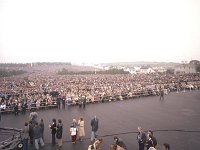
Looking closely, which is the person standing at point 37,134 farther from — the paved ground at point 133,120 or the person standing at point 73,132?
the person standing at point 73,132

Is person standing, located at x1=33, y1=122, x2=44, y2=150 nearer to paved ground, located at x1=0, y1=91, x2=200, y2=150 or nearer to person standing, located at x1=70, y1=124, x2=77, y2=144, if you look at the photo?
paved ground, located at x1=0, y1=91, x2=200, y2=150

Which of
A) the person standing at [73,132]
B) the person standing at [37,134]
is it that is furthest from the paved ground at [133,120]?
the person standing at [37,134]

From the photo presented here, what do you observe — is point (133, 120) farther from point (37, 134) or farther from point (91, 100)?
point (37, 134)

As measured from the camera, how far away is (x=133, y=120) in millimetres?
16406

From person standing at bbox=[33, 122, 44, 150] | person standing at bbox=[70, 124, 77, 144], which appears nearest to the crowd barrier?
person standing at bbox=[33, 122, 44, 150]

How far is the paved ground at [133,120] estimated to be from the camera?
476 inches

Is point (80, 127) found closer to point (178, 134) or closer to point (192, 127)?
point (178, 134)

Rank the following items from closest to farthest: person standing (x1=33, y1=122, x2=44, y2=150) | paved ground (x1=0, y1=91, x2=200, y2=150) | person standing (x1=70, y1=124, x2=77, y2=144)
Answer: person standing (x1=33, y1=122, x2=44, y2=150) → person standing (x1=70, y1=124, x2=77, y2=144) → paved ground (x1=0, y1=91, x2=200, y2=150)

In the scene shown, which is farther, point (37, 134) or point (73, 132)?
point (73, 132)

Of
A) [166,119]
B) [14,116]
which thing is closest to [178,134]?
[166,119]

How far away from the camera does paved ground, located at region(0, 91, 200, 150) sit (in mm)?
12078

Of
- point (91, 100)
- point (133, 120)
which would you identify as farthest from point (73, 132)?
point (91, 100)

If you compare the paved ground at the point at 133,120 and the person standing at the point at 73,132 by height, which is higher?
the person standing at the point at 73,132

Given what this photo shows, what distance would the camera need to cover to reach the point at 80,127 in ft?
39.4
